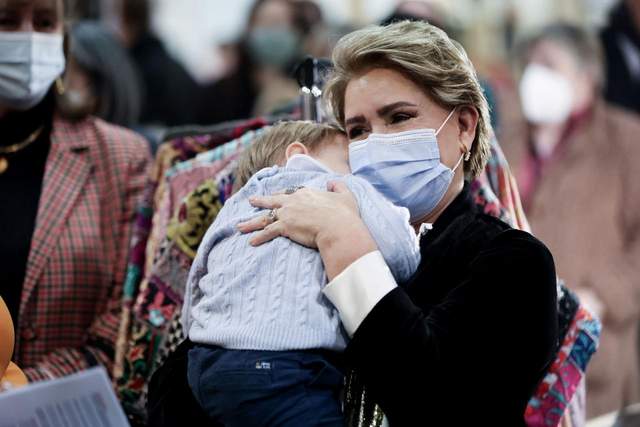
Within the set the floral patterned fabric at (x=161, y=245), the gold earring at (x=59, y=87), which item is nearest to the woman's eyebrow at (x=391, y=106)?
the floral patterned fabric at (x=161, y=245)

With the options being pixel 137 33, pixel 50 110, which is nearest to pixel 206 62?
pixel 137 33

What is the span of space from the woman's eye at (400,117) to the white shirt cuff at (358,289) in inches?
12.5

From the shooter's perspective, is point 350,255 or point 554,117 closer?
point 350,255

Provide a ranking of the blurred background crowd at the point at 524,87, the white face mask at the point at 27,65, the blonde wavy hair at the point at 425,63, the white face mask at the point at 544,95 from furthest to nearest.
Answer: the white face mask at the point at 544,95 < the blurred background crowd at the point at 524,87 < the white face mask at the point at 27,65 < the blonde wavy hair at the point at 425,63

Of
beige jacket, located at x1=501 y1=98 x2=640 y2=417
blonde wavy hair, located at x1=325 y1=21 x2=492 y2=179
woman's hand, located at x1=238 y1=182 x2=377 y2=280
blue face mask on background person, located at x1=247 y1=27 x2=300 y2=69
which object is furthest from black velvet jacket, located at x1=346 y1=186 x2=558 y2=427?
blue face mask on background person, located at x1=247 y1=27 x2=300 y2=69

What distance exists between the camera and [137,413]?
106 inches

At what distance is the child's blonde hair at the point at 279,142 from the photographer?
216 cm

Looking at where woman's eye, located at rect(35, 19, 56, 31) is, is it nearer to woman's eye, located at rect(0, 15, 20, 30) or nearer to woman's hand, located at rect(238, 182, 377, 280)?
woman's eye, located at rect(0, 15, 20, 30)

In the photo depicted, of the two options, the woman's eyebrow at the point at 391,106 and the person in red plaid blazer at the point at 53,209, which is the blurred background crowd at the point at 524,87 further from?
the woman's eyebrow at the point at 391,106

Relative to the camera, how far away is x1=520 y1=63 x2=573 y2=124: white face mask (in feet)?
17.1

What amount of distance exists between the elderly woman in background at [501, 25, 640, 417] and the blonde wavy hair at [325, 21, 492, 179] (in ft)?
6.61

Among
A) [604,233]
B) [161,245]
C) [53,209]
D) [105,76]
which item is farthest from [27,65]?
[604,233]

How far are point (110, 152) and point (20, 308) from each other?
0.48m

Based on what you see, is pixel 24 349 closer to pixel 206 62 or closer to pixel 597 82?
pixel 597 82
